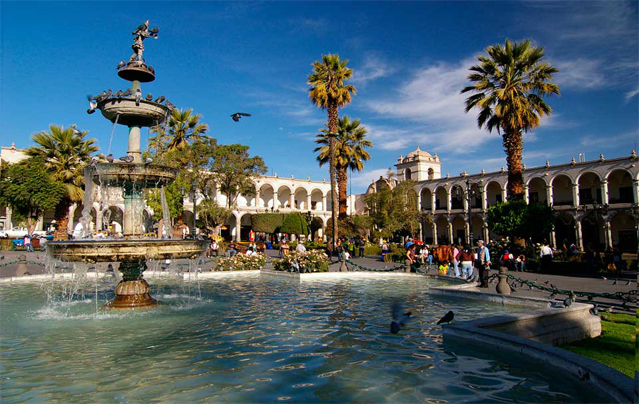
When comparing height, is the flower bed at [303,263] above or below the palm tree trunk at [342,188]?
below

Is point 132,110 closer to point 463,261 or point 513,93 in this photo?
point 463,261

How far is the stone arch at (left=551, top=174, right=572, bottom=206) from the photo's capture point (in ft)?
119

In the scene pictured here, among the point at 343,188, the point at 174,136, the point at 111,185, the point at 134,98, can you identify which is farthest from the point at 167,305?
the point at 174,136

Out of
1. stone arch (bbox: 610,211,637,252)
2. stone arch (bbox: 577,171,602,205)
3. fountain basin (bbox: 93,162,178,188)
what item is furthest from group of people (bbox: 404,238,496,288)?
stone arch (bbox: 577,171,602,205)

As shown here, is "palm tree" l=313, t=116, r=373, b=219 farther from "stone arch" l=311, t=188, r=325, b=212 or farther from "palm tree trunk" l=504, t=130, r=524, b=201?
→ "stone arch" l=311, t=188, r=325, b=212

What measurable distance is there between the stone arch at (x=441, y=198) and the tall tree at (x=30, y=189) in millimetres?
34379

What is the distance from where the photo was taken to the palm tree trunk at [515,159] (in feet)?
69.1

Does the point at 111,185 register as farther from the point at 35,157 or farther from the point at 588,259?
the point at 35,157

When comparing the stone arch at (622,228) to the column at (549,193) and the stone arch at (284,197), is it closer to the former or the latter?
the column at (549,193)

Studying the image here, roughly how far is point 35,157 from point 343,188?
815 inches

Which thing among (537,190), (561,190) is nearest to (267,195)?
(537,190)

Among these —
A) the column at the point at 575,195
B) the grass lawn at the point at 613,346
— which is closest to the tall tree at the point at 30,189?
the grass lawn at the point at 613,346

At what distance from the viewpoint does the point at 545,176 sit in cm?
3522

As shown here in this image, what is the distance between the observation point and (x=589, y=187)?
35031 mm
